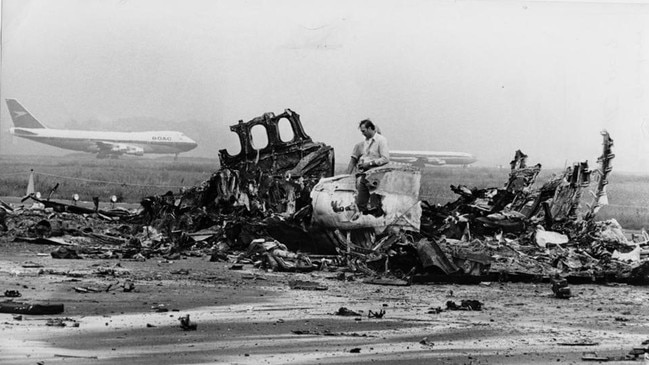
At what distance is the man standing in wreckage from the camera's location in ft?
40.2

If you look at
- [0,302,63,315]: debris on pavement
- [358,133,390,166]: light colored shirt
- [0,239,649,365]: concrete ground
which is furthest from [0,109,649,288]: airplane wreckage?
[0,302,63,315]: debris on pavement

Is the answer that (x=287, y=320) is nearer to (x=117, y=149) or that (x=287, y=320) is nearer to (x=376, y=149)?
(x=376, y=149)

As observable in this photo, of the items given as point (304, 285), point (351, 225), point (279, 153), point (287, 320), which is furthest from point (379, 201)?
point (287, 320)

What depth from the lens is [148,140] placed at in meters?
16.5

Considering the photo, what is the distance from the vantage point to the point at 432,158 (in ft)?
51.4

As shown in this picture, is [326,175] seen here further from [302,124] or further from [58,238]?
[58,238]

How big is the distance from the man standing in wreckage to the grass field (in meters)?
1.39

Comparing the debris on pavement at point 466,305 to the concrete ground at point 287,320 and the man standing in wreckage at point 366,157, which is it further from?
the man standing in wreckage at point 366,157

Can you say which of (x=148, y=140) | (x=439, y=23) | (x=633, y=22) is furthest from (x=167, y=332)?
(x=148, y=140)

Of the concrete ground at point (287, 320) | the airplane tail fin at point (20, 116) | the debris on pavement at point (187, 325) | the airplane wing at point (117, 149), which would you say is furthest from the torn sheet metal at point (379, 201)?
the airplane wing at point (117, 149)

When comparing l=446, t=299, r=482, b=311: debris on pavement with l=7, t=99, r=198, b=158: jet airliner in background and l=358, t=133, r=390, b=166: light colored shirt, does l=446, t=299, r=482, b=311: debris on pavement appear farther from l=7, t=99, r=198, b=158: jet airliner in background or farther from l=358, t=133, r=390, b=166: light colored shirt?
l=7, t=99, r=198, b=158: jet airliner in background

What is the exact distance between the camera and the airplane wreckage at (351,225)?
11.4 metres

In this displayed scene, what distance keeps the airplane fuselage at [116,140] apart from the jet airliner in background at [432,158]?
12.1 feet

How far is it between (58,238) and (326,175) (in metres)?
4.26
